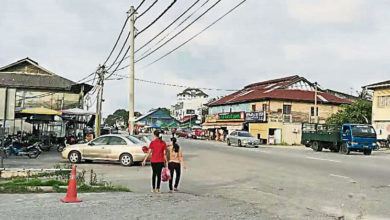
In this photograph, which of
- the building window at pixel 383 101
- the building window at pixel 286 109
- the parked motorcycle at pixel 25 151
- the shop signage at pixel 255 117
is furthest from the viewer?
the building window at pixel 286 109

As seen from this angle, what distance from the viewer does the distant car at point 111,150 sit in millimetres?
20391

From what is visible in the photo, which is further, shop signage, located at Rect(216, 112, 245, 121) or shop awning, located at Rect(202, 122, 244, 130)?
shop awning, located at Rect(202, 122, 244, 130)

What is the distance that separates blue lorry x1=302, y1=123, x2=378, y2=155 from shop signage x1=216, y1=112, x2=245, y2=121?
27.2 metres

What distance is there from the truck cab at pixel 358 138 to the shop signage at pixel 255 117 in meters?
25.9

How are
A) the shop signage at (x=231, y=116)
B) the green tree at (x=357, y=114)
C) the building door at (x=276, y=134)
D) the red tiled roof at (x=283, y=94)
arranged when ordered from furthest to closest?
the shop signage at (x=231, y=116), the red tiled roof at (x=283, y=94), the building door at (x=276, y=134), the green tree at (x=357, y=114)

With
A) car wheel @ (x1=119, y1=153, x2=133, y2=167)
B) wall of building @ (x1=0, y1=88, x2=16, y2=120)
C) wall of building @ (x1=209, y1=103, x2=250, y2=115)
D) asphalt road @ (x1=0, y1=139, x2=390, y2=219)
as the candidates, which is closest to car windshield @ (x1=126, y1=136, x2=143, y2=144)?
car wheel @ (x1=119, y1=153, x2=133, y2=167)

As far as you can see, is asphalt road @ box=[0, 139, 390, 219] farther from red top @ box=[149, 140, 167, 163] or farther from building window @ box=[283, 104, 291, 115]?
building window @ box=[283, 104, 291, 115]

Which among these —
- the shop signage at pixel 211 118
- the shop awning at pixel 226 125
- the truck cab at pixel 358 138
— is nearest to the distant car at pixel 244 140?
the truck cab at pixel 358 138

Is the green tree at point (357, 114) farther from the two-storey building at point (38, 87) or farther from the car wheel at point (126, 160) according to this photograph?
the car wheel at point (126, 160)

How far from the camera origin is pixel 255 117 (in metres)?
59.5

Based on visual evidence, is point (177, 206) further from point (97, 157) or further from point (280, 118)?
point (280, 118)

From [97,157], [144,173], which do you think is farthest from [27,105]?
[144,173]

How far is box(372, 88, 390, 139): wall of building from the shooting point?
145 feet

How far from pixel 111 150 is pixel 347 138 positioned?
17372 mm
